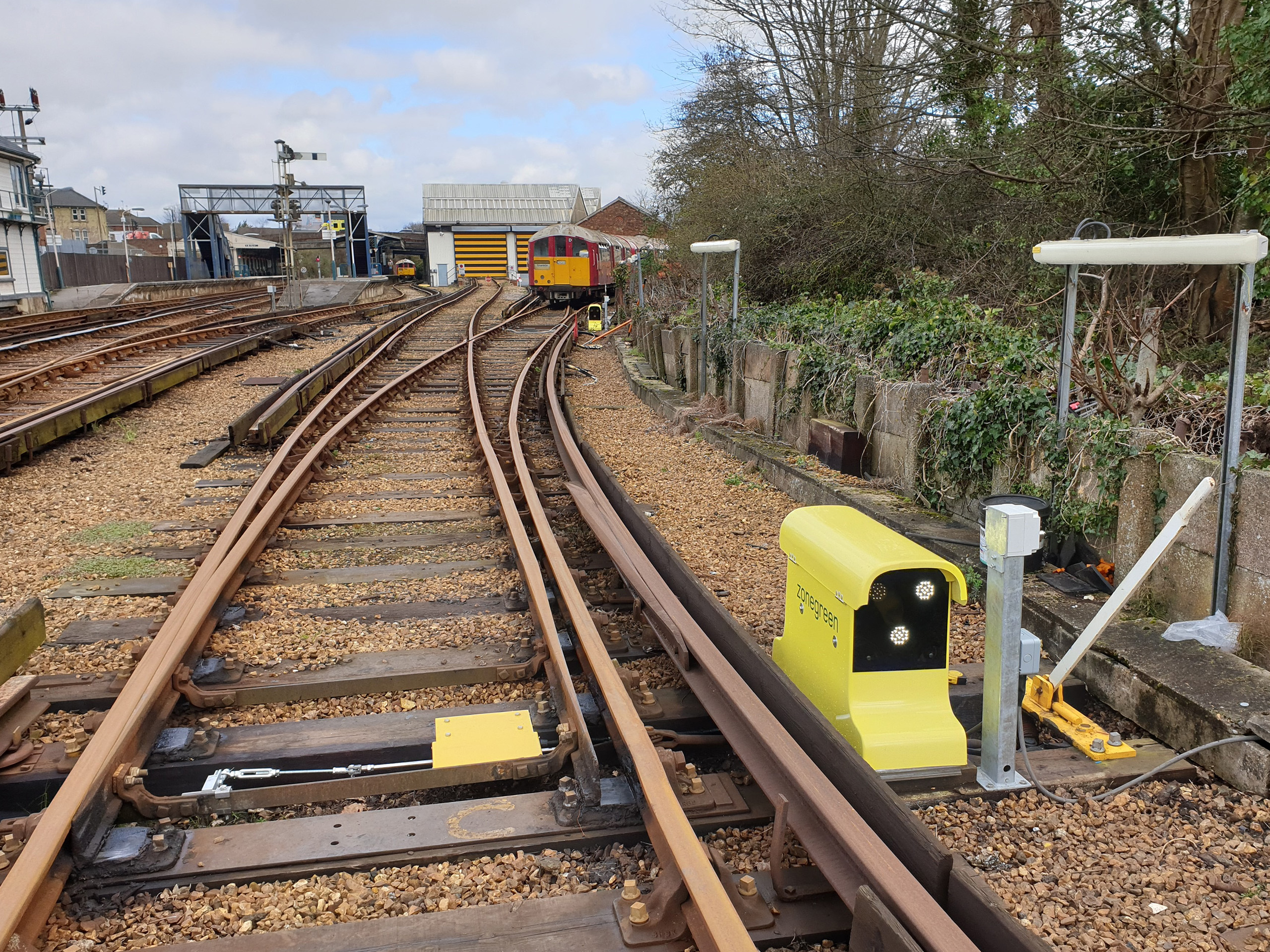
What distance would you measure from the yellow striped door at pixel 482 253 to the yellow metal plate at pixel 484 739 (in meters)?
60.5

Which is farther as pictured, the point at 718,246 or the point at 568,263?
the point at 568,263

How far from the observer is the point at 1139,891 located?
2.67 m

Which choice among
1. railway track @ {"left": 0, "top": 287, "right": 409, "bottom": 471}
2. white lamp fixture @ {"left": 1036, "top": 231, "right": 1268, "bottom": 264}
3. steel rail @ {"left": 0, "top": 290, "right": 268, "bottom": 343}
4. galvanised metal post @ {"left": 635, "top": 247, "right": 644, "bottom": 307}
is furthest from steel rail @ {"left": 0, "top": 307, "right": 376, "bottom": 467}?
white lamp fixture @ {"left": 1036, "top": 231, "right": 1268, "bottom": 264}

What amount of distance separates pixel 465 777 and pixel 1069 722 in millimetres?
2255

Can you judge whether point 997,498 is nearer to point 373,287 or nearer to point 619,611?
point 619,611

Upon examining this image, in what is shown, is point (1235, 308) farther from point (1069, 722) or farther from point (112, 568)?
point (112, 568)

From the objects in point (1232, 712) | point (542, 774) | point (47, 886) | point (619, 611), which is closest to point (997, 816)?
point (1232, 712)

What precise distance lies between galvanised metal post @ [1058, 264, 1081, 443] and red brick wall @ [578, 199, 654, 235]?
187 ft

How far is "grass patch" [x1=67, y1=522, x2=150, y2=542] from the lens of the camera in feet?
19.2

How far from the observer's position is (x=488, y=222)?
65875 mm

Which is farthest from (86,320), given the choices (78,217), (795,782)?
(78,217)

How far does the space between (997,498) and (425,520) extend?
3.58 metres

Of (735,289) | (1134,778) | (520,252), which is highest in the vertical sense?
(520,252)

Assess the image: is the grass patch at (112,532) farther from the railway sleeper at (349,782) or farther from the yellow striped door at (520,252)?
the yellow striped door at (520,252)
